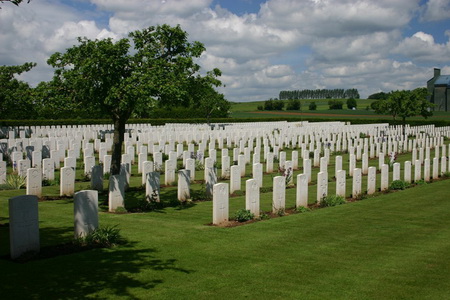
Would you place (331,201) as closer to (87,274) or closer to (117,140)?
(117,140)

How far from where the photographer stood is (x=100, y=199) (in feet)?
Result: 42.1

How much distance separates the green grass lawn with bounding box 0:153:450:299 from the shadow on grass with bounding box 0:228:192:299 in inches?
0.5

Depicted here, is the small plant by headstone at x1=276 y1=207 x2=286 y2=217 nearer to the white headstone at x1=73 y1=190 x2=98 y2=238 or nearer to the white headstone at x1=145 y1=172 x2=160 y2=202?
the white headstone at x1=145 y1=172 x2=160 y2=202

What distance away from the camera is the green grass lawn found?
6.13m

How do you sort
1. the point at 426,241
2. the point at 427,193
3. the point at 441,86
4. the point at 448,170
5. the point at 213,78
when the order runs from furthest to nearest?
the point at 441,86, the point at 448,170, the point at 427,193, the point at 213,78, the point at 426,241

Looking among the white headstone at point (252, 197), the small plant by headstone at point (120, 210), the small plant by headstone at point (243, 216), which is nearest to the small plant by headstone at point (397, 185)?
the white headstone at point (252, 197)

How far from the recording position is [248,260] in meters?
7.46

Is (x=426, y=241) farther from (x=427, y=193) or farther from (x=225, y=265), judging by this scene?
(x=427, y=193)

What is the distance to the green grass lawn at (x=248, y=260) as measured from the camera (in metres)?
6.13

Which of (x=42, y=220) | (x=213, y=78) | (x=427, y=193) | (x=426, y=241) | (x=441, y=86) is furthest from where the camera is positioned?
(x=441, y=86)

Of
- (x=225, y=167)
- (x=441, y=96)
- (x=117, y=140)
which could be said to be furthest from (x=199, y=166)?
(x=441, y=96)

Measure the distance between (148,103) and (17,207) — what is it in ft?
14.5

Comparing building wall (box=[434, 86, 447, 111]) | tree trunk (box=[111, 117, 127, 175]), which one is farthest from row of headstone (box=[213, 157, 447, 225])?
building wall (box=[434, 86, 447, 111])

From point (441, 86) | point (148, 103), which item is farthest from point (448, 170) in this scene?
point (441, 86)
